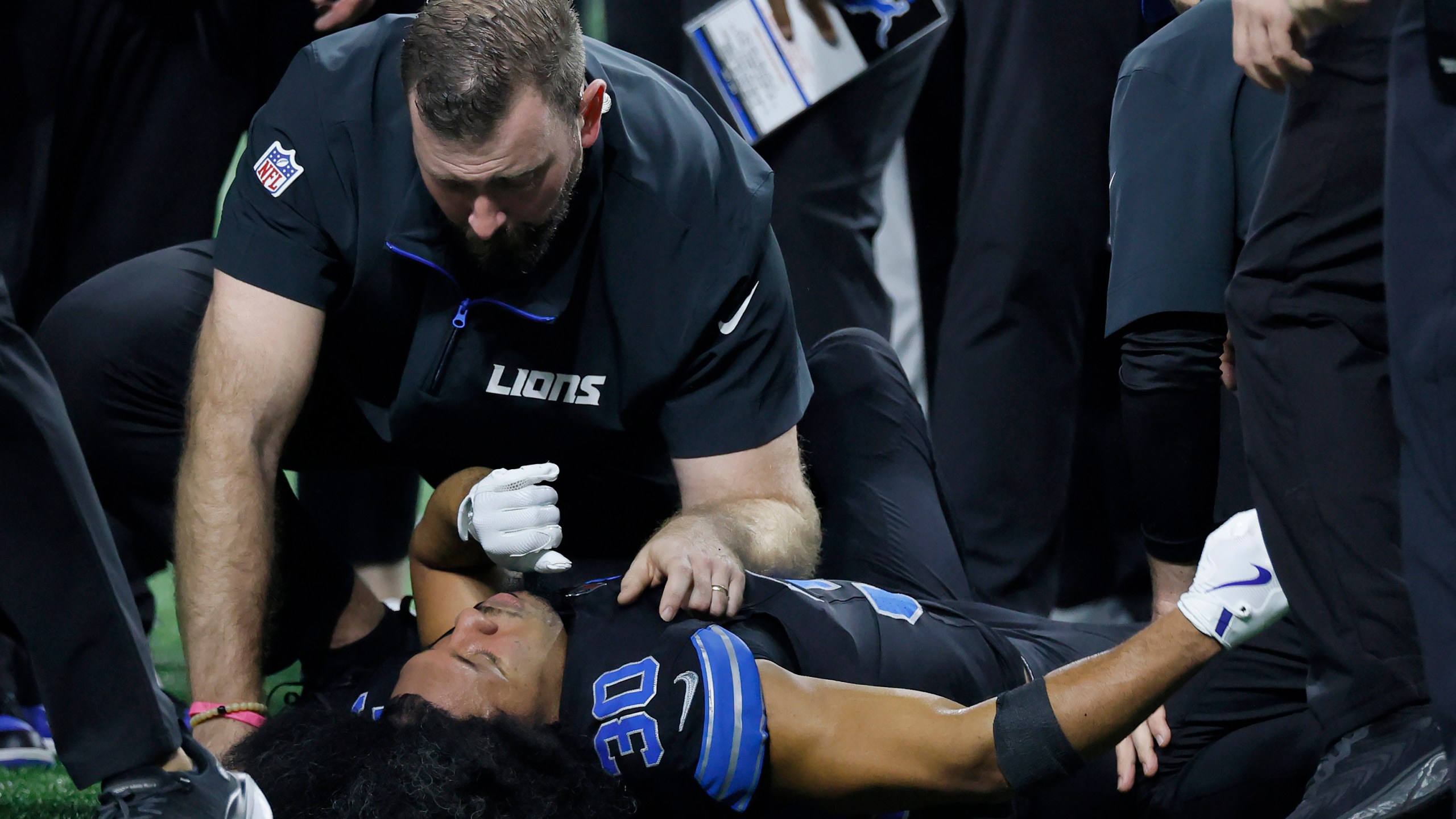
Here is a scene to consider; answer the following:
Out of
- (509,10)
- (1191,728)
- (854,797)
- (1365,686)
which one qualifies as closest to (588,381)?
(509,10)

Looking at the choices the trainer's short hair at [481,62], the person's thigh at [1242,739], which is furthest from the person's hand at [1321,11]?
the trainer's short hair at [481,62]

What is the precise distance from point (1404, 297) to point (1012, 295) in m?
1.44

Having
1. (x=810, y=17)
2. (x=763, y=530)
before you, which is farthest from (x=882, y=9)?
(x=763, y=530)

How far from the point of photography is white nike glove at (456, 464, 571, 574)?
1850 millimetres

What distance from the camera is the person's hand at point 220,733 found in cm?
181

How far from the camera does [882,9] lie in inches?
100

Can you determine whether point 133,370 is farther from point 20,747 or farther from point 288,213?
point 20,747

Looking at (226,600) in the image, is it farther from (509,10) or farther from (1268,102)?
(1268,102)

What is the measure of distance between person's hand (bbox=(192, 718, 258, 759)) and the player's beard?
0.65m

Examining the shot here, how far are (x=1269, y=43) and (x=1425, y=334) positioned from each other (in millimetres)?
508

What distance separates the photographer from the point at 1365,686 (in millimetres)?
1400

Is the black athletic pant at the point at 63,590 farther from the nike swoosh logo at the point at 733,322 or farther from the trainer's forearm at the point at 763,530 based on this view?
the nike swoosh logo at the point at 733,322

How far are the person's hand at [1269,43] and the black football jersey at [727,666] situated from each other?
785 millimetres

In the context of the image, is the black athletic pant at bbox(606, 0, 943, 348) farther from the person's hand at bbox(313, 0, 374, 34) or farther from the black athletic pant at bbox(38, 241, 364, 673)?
the black athletic pant at bbox(38, 241, 364, 673)
